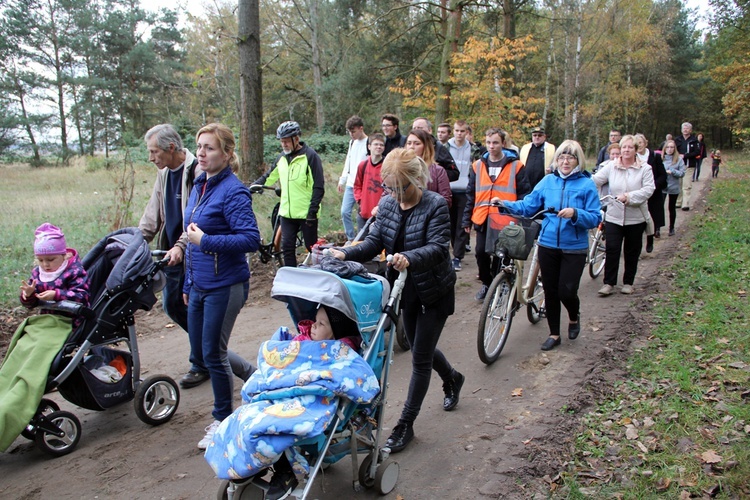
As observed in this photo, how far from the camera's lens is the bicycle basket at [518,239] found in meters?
5.41

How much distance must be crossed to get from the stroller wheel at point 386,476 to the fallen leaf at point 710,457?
2.06m

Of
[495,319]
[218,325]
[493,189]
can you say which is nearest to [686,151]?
[493,189]

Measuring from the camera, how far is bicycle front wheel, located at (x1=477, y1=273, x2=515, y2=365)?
528cm

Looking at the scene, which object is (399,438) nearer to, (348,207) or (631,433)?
(631,433)

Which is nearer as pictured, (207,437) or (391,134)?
(207,437)

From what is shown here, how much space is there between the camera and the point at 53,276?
411 cm

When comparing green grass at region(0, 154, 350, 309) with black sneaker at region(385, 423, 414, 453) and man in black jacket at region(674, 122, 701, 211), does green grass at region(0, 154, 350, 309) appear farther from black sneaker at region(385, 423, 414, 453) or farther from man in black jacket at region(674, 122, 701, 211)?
man in black jacket at region(674, 122, 701, 211)

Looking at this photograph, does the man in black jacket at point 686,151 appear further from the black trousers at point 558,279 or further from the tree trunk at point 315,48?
the tree trunk at point 315,48

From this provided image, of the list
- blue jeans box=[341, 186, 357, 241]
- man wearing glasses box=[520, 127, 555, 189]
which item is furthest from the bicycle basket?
blue jeans box=[341, 186, 357, 241]

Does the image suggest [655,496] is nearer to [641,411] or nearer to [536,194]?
[641,411]

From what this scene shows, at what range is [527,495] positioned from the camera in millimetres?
3406

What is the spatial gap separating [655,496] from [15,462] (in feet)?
14.3

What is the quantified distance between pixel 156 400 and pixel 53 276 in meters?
1.26

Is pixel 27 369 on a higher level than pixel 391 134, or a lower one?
lower
